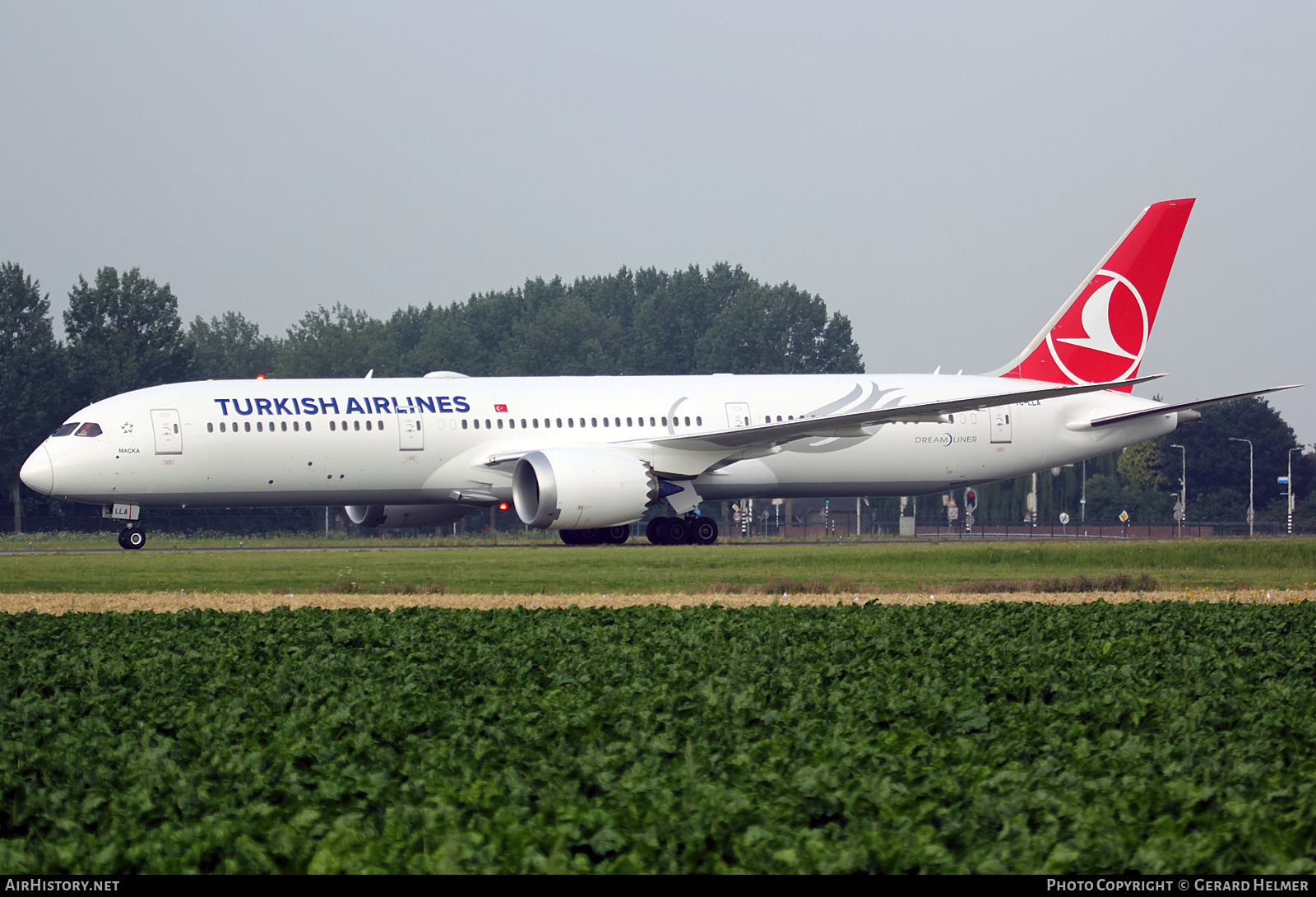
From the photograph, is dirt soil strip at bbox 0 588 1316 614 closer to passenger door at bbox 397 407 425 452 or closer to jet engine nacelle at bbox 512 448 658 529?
jet engine nacelle at bbox 512 448 658 529

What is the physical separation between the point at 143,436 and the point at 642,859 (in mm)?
24096

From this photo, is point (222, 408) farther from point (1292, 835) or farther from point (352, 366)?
point (352, 366)

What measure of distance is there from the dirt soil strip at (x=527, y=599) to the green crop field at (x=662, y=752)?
4974mm

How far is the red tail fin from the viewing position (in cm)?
3303

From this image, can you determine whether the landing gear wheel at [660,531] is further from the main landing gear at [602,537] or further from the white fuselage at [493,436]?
the white fuselage at [493,436]

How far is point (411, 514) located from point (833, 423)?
9521 mm

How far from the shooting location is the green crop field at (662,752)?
5.43 m

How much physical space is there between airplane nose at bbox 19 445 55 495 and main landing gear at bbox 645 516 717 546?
1194 cm

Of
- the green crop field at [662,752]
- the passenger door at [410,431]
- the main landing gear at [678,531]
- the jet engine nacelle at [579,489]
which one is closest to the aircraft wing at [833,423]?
the jet engine nacelle at [579,489]

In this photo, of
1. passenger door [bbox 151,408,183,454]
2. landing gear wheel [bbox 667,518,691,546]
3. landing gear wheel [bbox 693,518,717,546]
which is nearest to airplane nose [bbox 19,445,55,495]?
passenger door [bbox 151,408,183,454]

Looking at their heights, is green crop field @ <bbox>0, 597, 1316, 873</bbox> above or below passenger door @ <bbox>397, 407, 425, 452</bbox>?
below

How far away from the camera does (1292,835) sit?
5.43 m

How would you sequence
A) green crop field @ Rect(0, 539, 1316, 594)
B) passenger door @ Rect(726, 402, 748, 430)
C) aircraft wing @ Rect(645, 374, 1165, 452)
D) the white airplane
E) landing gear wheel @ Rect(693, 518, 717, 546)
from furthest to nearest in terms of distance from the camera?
1. passenger door @ Rect(726, 402, 748, 430)
2. landing gear wheel @ Rect(693, 518, 717, 546)
3. aircraft wing @ Rect(645, 374, 1165, 452)
4. the white airplane
5. green crop field @ Rect(0, 539, 1316, 594)
